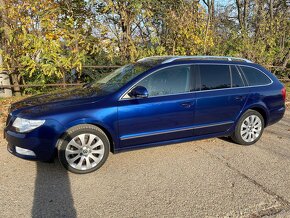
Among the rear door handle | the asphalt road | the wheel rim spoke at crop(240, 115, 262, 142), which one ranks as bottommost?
the asphalt road

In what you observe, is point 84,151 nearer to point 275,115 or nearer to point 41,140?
point 41,140

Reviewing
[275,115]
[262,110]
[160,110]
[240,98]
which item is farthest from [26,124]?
[275,115]

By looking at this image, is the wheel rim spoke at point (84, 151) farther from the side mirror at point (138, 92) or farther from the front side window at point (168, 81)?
the front side window at point (168, 81)

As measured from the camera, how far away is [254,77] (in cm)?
513

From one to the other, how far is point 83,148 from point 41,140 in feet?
1.82

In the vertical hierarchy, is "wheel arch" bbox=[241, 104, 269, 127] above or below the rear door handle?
below

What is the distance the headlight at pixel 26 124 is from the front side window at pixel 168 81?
149 centimetres

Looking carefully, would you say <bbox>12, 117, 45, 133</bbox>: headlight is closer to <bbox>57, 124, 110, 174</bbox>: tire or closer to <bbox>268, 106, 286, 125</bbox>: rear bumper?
<bbox>57, 124, 110, 174</bbox>: tire

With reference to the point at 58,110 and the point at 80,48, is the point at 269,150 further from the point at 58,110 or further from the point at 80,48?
the point at 80,48

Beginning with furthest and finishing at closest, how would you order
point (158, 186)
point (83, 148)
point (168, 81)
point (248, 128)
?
point (248, 128)
point (168, 81)
point (83, 148)
point (158, 186)

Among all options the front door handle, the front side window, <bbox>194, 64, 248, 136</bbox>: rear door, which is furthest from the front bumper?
<bbox>194, 64, 248, 136</bbox>: rear door

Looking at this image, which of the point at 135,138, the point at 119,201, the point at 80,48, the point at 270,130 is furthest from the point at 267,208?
the point at 80,48

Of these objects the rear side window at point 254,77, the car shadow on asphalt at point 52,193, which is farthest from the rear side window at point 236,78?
the car shadow on asphalt at point 52,193

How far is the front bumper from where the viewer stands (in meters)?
3.56
